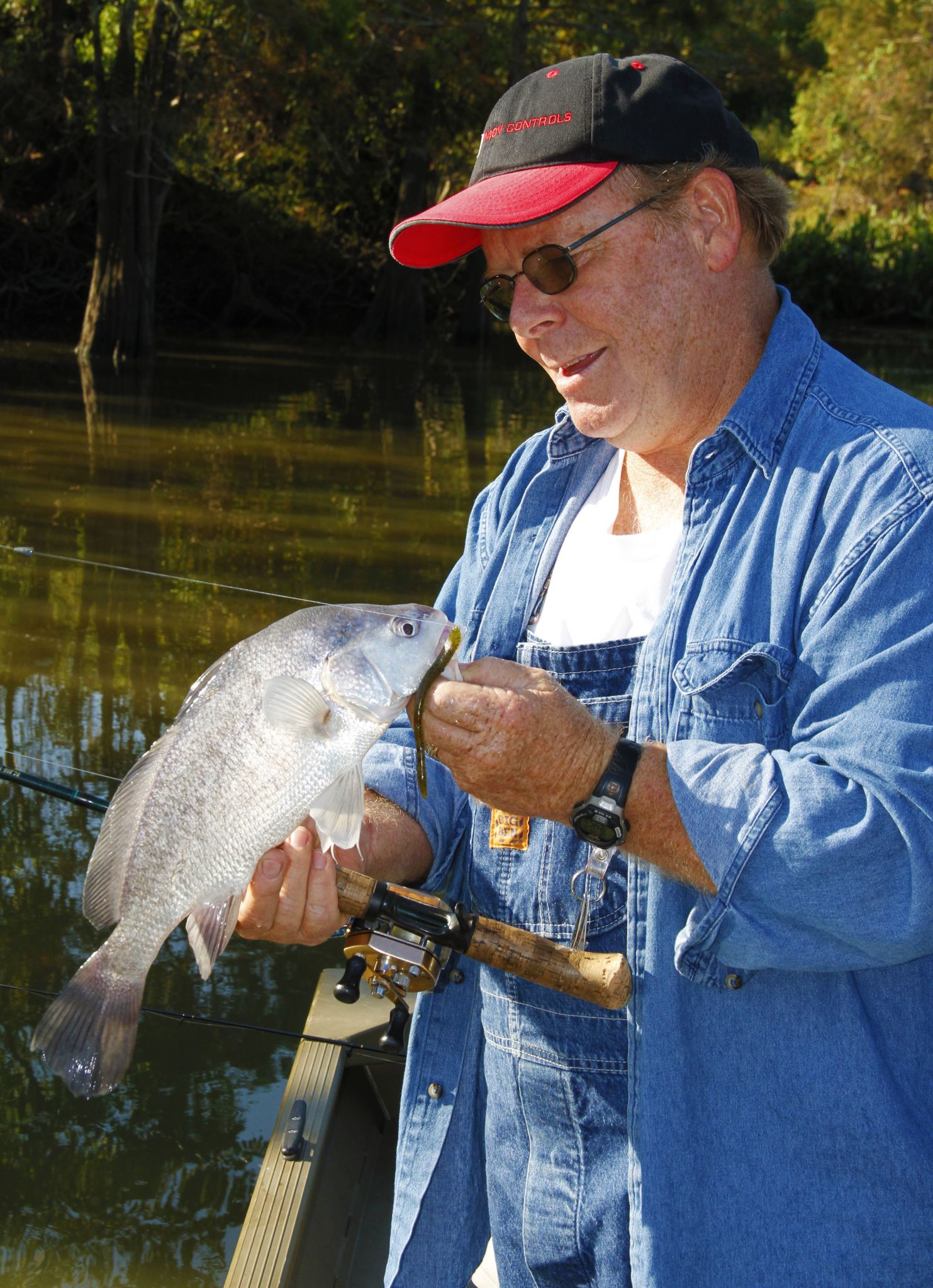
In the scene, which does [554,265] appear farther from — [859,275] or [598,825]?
[859,275]

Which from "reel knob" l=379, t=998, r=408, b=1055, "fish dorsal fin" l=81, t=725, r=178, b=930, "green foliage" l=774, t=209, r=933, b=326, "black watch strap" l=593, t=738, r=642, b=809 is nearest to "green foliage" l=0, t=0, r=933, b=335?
"green foliage" l=774, t=209, r=933, b=326

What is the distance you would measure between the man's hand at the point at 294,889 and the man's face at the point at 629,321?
83cm

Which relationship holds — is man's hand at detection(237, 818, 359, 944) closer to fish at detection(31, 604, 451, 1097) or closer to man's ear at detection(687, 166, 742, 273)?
fish at detection(31, 604, 451, 1097)

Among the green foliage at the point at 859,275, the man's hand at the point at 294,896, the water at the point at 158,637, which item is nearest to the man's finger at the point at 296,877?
the man's hand at the point at 294,896

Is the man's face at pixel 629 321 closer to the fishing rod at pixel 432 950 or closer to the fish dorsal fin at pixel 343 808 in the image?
the fish dorsal fin at pixel 343 808

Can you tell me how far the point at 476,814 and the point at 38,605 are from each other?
5.73 metres

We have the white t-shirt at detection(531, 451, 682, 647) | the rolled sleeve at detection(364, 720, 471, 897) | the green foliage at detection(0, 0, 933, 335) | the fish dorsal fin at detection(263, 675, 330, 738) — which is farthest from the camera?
the green foliage at detection(0, 0, 933, 335)

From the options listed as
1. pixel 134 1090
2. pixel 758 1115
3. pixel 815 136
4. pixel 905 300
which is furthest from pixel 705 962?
pixel 815 136

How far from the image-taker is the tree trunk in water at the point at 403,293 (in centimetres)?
2570

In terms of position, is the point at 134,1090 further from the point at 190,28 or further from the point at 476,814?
the point at 190,28

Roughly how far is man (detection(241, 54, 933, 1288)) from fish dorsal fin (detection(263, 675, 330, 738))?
0.23 meters

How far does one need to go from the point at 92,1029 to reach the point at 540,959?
0.68 metres

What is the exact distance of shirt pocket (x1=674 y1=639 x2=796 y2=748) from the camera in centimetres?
182

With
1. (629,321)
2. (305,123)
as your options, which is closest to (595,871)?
(629,321)
